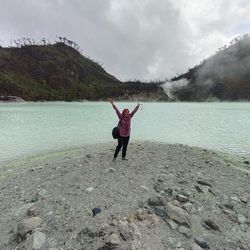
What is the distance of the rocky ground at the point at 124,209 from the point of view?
200 inches

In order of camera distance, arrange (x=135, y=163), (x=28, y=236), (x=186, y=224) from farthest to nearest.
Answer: (x=135, y=163) < (x=186, y=224) < (x=28, y=236)

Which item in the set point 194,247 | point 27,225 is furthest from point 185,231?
point 27,225

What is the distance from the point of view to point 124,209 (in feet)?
20.1

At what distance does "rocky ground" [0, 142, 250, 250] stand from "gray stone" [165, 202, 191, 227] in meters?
0.02

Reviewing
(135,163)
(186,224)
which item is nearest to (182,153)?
(135,163)

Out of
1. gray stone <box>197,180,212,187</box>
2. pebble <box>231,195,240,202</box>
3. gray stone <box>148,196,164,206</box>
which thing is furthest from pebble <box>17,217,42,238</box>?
pebble <box>231,195,240,202</box>

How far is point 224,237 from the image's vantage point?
5.41 m

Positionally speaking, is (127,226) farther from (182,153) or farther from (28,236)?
(182,153)

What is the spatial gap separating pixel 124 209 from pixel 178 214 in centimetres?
118

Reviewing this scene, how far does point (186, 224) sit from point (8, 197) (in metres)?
4.61

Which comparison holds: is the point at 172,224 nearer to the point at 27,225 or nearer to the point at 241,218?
the point at 241,218

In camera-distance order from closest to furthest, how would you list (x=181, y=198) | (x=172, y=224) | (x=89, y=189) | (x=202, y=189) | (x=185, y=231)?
(x=185, y=231) < (x=172, y=224) < (x=181, y=198) < (x=89, y=189) < (x=202, y=189)

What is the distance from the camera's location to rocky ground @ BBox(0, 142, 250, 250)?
5.07 m

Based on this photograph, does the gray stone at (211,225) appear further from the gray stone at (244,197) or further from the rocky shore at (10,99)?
the rocky shore at (10,99)
